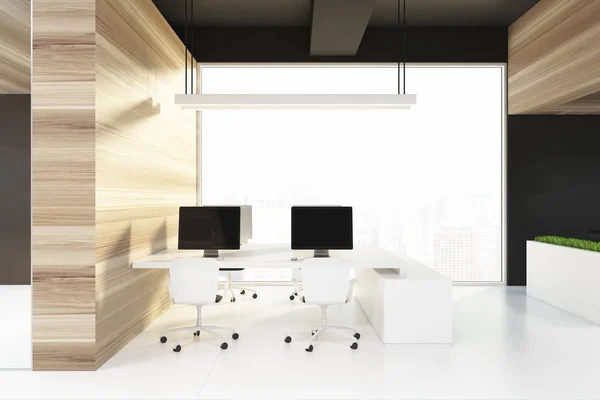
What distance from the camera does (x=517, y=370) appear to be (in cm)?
432

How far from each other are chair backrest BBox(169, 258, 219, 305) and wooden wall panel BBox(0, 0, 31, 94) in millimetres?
2036

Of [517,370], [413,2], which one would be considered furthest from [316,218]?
[413,2]

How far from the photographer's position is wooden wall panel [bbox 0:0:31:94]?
14.5 feet

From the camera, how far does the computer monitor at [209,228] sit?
5.60 metres

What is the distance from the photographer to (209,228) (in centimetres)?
562

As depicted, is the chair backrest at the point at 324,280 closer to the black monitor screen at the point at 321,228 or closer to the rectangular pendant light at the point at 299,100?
the black monitor screen at the point at 321,228

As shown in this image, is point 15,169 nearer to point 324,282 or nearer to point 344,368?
point 324,282

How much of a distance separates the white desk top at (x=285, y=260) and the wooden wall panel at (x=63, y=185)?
3.04ft

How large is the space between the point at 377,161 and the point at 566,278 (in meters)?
3.24

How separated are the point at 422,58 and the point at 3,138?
680 centimetres

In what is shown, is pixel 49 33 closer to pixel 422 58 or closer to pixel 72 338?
pixel 72 338

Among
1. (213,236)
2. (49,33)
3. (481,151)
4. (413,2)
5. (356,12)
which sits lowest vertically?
(213,236)

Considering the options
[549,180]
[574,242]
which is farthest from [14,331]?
[549,180]

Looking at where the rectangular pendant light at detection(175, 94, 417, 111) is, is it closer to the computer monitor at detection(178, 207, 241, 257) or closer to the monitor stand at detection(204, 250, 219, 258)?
the computer monitor at detection(178, 207, 241, 257)
